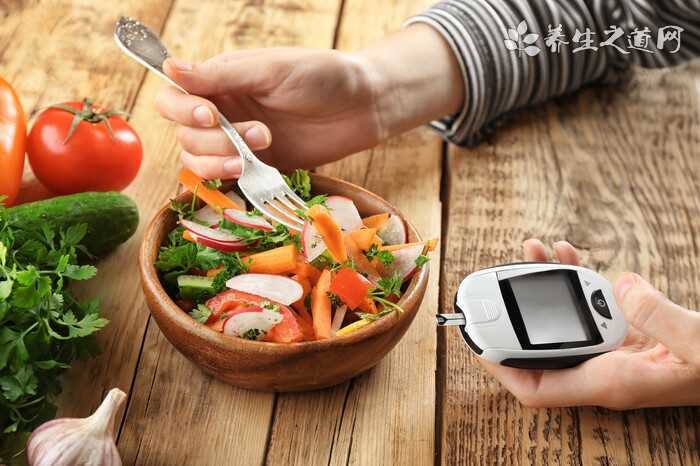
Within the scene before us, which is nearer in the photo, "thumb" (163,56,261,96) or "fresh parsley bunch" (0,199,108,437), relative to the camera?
"fresh parsley bunch" (0,199,108,437)

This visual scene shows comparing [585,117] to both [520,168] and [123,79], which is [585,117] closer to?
[520,168]

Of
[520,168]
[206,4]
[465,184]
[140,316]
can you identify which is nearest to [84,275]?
[140,316]

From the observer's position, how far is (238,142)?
165 centimetres

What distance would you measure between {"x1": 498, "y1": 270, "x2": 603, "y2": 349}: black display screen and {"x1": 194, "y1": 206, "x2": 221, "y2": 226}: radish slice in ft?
1.67

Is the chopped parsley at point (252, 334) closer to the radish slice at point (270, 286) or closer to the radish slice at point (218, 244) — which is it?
the radish slice at point (270, 286)

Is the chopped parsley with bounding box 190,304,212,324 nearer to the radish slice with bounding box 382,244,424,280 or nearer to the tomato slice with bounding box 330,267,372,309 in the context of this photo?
the tomato slice with bounding box 330,267,372,309

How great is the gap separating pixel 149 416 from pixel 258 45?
123 cm

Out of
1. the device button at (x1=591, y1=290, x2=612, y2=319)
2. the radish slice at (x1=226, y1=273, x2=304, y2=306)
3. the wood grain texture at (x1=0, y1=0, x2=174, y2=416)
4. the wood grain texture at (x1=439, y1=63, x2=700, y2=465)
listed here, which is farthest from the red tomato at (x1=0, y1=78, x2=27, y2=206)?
the device button at (x1=591, y1=290, x2=612, y2=319)

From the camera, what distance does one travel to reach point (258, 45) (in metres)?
2.34

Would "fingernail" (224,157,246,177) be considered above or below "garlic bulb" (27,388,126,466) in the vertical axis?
above

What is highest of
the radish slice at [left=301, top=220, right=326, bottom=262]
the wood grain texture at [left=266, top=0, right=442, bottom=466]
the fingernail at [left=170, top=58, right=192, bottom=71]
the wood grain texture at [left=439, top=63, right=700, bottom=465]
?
the fingernail at [left=170, top=58, right=192, bottom=71]

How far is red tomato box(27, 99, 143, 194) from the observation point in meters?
1.76

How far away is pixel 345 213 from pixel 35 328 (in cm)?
55

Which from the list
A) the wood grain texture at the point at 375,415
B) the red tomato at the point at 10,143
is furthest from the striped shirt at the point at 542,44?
the red tomato at the point at 10,143
